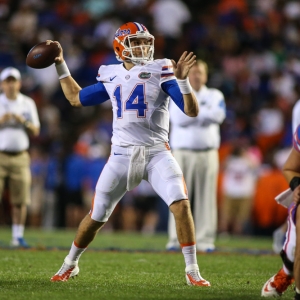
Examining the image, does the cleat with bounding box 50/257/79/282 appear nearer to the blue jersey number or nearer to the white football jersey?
the white football jersey

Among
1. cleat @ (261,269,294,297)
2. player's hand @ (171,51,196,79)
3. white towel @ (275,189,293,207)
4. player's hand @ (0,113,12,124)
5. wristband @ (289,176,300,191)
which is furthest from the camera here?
player's hand @ (0,113,12,124)

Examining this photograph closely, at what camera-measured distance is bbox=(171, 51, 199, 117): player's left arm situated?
535cm

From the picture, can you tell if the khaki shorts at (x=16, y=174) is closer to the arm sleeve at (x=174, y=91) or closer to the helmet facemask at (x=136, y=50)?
the helmet facemask at (x=136, y=50)

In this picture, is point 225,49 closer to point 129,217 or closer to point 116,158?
point 129,217

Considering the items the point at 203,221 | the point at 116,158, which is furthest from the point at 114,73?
the point at 203,221

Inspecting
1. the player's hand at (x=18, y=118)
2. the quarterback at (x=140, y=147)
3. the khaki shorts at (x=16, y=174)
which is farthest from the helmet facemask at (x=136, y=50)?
the khaki shorts at (x=16, y=174)

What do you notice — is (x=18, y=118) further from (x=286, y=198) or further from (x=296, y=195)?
(x=296, y=195)

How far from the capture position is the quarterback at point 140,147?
18.0 feet

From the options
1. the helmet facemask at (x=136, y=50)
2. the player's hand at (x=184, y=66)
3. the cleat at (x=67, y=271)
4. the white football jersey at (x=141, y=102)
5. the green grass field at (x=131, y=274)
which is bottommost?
the green grass field at (x=131, y=274)

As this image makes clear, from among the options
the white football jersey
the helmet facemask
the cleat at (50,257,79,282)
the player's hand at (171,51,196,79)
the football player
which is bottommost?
the cleat at (50,257,79,282)

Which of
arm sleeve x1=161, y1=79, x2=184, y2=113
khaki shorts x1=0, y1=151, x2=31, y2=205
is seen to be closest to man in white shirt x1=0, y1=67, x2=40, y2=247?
khaki shorts x1=0, y1=151, x2=31, y2=205

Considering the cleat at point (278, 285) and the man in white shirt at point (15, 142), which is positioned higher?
the man in white shirt at point (15, 142)

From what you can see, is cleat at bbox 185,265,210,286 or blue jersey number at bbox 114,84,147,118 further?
blue jersey number at bbox 114,84,147,118

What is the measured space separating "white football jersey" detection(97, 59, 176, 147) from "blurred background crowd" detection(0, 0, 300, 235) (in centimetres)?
732
